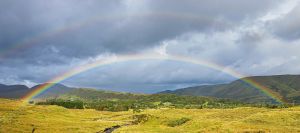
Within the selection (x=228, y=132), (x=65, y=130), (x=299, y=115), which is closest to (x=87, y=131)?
(x=65, y=130)

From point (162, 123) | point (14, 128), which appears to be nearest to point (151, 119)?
point (162, 123)

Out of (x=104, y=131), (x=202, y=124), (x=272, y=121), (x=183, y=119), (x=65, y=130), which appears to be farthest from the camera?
(x=183, y=119)

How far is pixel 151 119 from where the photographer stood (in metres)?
128

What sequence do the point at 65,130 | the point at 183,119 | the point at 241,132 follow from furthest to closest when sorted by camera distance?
the point at 183,119, the point at 65,130, the point at 241,132

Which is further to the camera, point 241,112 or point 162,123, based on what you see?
point 162,123

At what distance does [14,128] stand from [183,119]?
5459 cm

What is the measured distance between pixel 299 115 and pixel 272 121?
26.8 feet

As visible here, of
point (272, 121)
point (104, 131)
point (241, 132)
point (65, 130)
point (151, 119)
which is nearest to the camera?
point (241, 132)

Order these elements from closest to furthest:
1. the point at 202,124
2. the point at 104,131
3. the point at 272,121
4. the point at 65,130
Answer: the point at 272,121 → the point at 202,124 → the point at 65,130 → the point at 104,131

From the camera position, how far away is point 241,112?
10688 centimetres

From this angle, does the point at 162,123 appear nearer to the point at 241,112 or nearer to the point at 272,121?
the point at 241,112

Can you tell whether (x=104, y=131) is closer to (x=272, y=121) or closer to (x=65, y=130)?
(x=65, y=130)

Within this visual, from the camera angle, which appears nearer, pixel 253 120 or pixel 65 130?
pixel 253 120

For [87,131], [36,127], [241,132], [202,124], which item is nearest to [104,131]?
[87,131]
